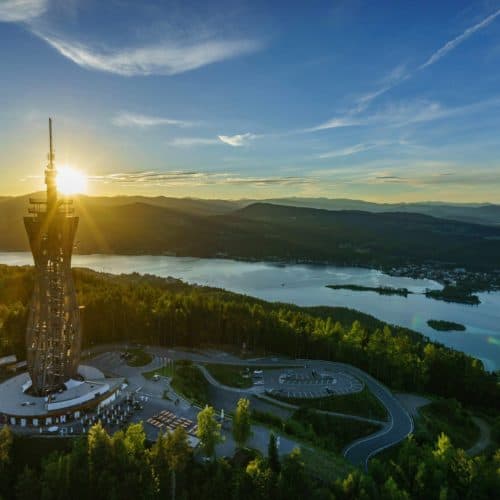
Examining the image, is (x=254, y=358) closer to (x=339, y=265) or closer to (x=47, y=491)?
(x=47, y=491)

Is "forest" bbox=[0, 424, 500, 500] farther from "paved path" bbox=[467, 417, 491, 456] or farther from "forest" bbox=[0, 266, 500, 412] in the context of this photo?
"forest" bbox=[0, 266, 500, 412]

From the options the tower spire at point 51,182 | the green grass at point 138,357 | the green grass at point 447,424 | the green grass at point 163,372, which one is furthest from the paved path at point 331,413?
the tower spire at point 51,182

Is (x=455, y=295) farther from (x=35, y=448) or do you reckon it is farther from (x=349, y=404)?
(x=35, y=448)

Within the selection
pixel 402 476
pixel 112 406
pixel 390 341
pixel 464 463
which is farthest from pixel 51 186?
pixel 390 341

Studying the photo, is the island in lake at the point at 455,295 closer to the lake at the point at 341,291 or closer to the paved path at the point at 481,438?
the lake at the point at 341,291

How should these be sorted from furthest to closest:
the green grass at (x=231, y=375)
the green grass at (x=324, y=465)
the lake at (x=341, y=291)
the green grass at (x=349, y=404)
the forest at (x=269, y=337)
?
the lake at (x=341, y=291) → the forest at (x=269, y=337) → the green grass at (x=231, y=375) → the green grass at (x=349, y=404) → the green grass at (x=324, y=465)

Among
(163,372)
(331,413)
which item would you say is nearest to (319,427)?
(331,413)
